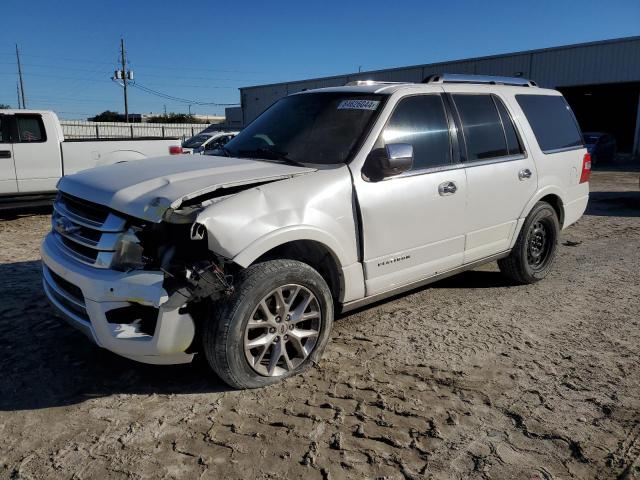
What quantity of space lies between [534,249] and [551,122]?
1.34 metres

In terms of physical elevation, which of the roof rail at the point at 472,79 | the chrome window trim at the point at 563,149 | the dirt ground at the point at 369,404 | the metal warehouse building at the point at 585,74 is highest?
the metal warehouse building at the point at 585,74

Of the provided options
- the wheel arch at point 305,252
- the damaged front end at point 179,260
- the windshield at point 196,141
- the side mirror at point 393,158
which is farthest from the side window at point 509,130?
the windshield at point 196,141

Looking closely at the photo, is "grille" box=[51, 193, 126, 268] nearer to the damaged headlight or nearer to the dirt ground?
the damaged headlight

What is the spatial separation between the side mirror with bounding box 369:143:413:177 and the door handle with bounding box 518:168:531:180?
1.66 metres

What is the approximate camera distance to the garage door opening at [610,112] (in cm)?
3600

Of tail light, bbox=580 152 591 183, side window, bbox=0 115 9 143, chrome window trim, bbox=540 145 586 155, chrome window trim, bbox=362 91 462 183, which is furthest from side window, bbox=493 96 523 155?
side window, bbox=0 115 9 143

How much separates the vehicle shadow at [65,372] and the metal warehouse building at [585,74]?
30624 mm

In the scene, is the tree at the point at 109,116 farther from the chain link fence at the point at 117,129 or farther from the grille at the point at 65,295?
the grille at the point at 65,295

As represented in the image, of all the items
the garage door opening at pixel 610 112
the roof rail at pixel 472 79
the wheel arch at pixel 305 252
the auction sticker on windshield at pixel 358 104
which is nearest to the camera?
the wheel arch at pixel 305 252

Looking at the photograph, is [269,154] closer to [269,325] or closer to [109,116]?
[269,325]

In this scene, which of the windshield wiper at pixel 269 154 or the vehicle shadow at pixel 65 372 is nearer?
the vehicle shadow at pixel 65 372

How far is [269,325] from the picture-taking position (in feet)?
10.8

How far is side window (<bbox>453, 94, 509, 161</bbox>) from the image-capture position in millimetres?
4600

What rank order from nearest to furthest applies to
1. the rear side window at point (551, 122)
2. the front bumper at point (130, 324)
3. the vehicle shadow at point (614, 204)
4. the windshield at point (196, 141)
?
the front bumper at point (130, 324) < the rear side window at point (551, 122) < the vehicle shadow at point (614, 204) < the windshield at point (196, 141)
